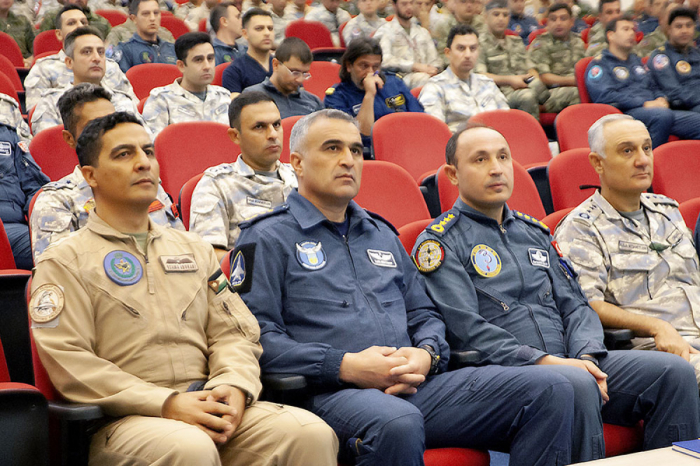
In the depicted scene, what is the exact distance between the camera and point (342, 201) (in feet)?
6.88

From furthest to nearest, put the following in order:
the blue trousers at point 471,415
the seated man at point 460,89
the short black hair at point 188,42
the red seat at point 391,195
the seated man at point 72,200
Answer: the seated man at point 460,89, the short black hair at point 188,42, the red seat at point 391,195, the seated man at point 72,200, the blue trousers at point 471,415

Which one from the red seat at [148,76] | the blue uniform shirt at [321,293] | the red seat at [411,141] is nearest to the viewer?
the blue uniform shirt at [321,293]

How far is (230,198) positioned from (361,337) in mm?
953

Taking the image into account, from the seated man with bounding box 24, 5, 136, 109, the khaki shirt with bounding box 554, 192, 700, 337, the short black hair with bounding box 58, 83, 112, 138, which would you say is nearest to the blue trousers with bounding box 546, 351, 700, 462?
the khaki shirt with bounding box 554, 192, 700, 337

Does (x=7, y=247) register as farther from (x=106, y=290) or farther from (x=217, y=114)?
(x=217, y=114)

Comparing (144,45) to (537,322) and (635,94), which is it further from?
(537,322)

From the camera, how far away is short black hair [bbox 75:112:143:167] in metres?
1.87

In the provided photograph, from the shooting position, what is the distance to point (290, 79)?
14.1 ft

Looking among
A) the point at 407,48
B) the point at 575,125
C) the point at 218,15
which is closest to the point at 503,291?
the point at 575,125

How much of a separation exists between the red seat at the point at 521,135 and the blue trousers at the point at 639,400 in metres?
1.92

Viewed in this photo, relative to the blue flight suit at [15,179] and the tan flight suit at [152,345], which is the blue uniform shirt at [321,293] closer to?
the tan flight suit at [152,345]

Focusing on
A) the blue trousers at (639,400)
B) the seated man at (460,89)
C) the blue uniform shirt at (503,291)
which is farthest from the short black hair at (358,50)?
the blue trousers at (639,400)

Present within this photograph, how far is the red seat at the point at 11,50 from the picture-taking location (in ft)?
17.8

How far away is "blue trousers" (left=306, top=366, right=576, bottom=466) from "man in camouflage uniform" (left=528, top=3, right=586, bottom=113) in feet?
13.9
